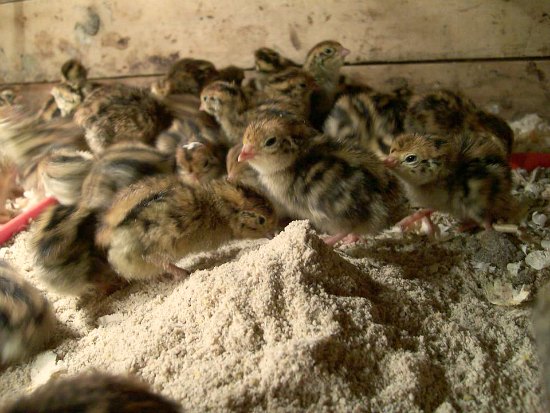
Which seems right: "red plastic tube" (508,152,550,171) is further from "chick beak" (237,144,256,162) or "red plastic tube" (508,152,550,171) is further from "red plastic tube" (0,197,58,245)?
"red plastic tube" (0,197,58,245)

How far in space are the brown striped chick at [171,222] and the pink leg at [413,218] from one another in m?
0.80

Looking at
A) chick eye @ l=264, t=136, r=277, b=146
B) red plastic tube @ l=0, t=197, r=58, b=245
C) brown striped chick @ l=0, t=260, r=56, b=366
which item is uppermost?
chick eye @ l=264, t=136, r=277, b=146

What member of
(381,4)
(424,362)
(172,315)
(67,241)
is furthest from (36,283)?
(381,4)

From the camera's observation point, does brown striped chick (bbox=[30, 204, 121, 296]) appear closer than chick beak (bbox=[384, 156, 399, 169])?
Yes

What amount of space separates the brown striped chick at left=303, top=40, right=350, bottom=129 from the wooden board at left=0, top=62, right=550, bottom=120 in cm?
34

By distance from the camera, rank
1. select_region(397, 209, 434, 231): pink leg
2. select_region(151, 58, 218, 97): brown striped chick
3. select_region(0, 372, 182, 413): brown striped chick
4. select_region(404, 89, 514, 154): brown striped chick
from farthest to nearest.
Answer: select_region(151, 58, 218, 97): brown striped chick
select_region(404, 89, 514, 154): brown striped chick
select_region(397, 209, 434, 231): pink leg
select_region(0, 372, 182, 413): brown striped chick

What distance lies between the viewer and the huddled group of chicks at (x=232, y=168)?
98.9 inches

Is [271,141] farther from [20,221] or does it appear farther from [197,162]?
[20,221]

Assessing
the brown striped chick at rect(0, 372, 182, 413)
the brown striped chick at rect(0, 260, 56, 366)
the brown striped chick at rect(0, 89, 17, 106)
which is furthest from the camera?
the brown striped chick at rect(0, 89, 17, 106)

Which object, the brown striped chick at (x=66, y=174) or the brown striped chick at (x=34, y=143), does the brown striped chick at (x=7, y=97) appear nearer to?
the brown striped chick at (x=34, y=143)

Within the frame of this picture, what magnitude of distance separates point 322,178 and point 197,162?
0.80 meters

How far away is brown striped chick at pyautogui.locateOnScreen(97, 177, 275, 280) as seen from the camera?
8.02 feet

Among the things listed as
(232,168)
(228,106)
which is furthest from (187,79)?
(232,168)

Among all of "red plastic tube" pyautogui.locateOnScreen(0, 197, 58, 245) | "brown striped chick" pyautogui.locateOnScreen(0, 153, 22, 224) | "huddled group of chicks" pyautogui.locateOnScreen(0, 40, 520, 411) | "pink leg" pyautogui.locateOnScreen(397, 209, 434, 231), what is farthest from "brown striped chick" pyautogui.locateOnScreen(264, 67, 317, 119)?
"brown striped chick" pyautogui.locateOnScreen(0, 153, 22, 224)
